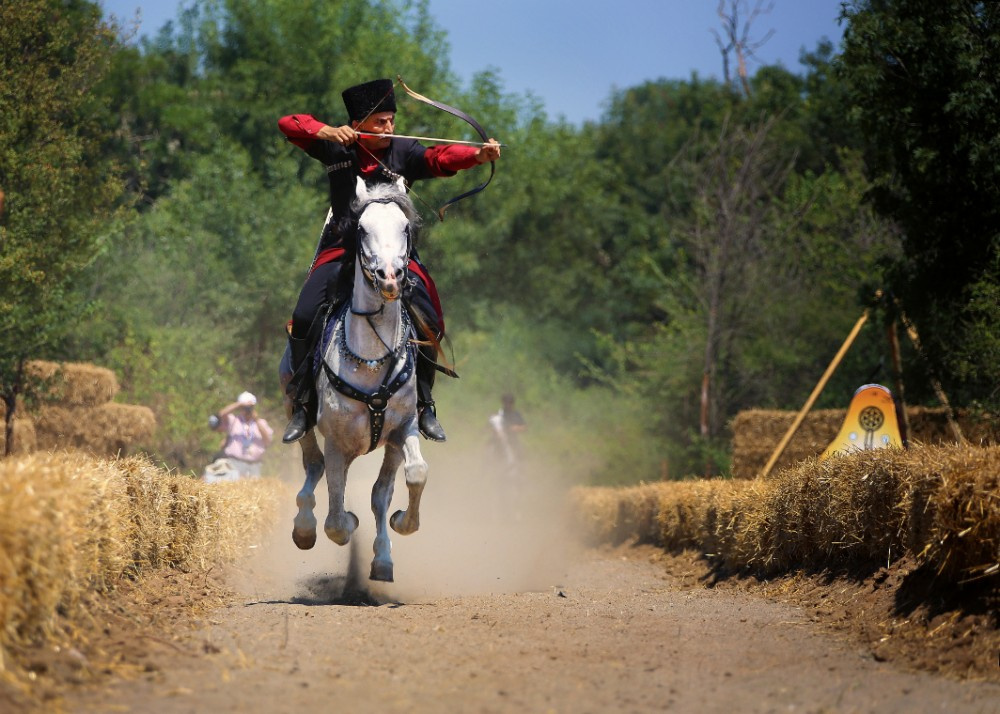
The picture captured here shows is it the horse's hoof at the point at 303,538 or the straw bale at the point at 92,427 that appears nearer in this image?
the horse's hoof at the point at 303,538

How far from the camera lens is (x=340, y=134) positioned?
32.6 ft

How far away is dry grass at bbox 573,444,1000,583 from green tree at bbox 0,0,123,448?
8515 mm

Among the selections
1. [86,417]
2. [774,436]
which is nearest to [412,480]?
[86,417]

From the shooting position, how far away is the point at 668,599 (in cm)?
1070

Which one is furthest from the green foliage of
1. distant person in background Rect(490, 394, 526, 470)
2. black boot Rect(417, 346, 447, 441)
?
distant person in background Rect(490, 394, 526, 470)

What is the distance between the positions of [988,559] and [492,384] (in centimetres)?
4132

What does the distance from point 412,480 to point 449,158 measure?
2.81m

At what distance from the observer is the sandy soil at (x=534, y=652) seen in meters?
5.61

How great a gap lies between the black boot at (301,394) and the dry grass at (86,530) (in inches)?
43.4

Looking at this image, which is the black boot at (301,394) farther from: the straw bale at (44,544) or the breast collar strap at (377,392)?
the straw bale at (44,544)

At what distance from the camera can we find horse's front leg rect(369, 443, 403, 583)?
10609 millimetres

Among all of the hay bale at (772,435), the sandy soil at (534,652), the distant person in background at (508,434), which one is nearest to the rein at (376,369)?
the sandy soil at (534,652)

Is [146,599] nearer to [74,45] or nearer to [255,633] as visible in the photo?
[255,633]

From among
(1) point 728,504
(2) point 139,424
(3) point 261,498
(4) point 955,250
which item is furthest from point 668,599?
(2) point 139,424
